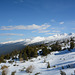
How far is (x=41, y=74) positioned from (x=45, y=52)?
21.2 m

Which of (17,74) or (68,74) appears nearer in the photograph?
(68,74)

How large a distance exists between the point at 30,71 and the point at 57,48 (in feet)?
103

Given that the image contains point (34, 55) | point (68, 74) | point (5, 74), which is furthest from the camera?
point (34, 55)

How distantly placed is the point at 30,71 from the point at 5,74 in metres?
3.46

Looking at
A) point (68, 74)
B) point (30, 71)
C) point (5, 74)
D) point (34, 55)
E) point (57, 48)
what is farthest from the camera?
point (57, 48)

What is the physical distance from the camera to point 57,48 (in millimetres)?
41781

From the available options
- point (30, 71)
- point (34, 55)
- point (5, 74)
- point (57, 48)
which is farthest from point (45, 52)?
point (5, 74)

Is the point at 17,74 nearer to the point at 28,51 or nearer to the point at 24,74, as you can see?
the point at 24,74

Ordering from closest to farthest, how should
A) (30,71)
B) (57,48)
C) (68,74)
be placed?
(68,74), (30,71), (57,48)

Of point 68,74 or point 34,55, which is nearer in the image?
point 68,74

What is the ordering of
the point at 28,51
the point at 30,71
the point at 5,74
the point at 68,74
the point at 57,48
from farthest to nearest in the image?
the point at 57,48 → the point at 28,51 → the point at 30,71 → the point at 5,74 → the point at 68,74

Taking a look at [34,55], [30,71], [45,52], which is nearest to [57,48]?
[45,52]

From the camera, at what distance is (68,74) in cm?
940

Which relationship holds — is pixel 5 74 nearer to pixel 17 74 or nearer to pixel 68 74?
pixel 17 74
